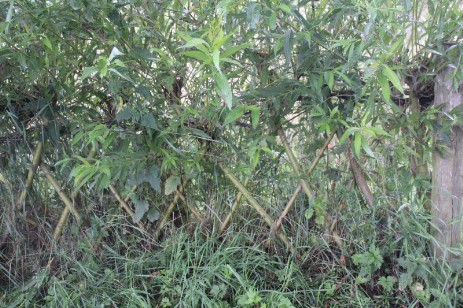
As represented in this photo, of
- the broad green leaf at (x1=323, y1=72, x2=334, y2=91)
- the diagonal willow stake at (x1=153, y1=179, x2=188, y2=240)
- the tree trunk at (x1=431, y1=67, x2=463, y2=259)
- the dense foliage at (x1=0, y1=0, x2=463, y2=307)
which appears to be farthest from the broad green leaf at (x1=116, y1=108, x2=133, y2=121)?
the tree trunk at (x1=431, y1=67, x2=463, y2=259)

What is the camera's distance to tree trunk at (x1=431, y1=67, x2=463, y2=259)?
7.95ft

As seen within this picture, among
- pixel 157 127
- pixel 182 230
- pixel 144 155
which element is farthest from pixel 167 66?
pixel 182 230

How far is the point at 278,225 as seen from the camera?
2.81 m

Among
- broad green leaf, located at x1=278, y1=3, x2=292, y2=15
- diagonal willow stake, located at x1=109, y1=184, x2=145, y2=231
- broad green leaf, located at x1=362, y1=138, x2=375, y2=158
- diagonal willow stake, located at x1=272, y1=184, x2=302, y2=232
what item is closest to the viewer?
broad green leaf, located at x1=278, y1=3, x2=292, y2=15

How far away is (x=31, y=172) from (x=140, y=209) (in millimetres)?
696

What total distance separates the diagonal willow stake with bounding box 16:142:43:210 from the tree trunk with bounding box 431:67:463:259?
2.10m

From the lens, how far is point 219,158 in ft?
9.20

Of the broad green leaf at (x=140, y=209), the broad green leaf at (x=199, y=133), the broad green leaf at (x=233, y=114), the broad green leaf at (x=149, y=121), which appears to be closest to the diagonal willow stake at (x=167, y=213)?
the broad green leaf at (x=140, y=209)

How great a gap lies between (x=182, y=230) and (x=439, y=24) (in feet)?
5.41

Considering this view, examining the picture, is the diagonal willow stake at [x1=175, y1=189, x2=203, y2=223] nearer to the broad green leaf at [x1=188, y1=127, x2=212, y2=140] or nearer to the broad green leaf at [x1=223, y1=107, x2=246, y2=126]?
the broad green leaf at [x1=188, y1=127, x2=212, y2=140]

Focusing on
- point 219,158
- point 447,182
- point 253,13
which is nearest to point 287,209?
point 219,158

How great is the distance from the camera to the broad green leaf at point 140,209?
290 cm

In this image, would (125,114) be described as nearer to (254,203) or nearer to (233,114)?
(233,114)

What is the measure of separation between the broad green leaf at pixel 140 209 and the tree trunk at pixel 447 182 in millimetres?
1471
